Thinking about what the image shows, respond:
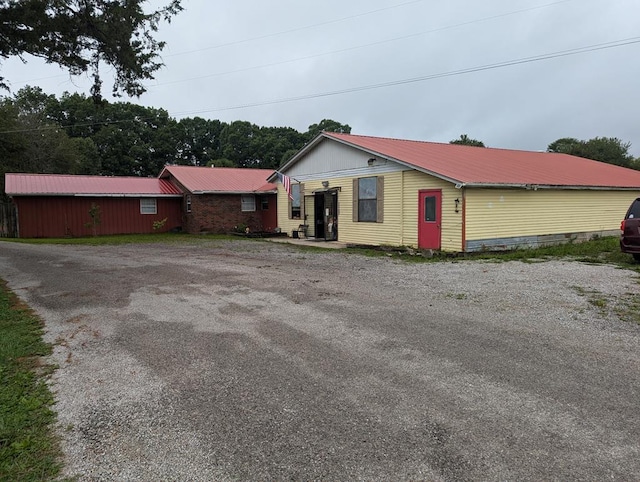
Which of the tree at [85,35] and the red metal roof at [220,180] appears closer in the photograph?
the tree at [85,35]

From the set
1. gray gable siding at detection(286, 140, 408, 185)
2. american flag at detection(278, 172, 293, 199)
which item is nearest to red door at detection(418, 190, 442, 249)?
gray gable siding at detection(286, 140, 408, 185)

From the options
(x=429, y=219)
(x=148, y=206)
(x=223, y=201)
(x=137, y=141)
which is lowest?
(x=429, y=219)

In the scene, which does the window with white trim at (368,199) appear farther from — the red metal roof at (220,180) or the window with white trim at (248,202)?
the window with white trim at (248,202)

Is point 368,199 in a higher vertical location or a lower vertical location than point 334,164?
lower

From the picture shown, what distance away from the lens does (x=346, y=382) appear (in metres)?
4.14

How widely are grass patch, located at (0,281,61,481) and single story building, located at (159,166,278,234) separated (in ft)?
64.5

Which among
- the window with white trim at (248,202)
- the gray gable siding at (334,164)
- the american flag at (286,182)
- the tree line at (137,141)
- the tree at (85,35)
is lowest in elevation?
the window with white trim at (248,202)

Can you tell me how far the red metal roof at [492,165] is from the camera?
14695 millimetres

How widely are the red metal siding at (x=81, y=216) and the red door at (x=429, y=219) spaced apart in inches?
674

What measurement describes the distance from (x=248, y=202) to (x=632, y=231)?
1992 centimetres

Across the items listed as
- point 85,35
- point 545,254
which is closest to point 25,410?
point 85,35

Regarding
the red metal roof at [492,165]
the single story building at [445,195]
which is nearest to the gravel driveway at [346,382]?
the single story building at [445,195]

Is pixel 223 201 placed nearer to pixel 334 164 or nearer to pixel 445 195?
pixel 334 164

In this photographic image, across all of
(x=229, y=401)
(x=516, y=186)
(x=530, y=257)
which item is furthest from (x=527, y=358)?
(x=516, y=186)
